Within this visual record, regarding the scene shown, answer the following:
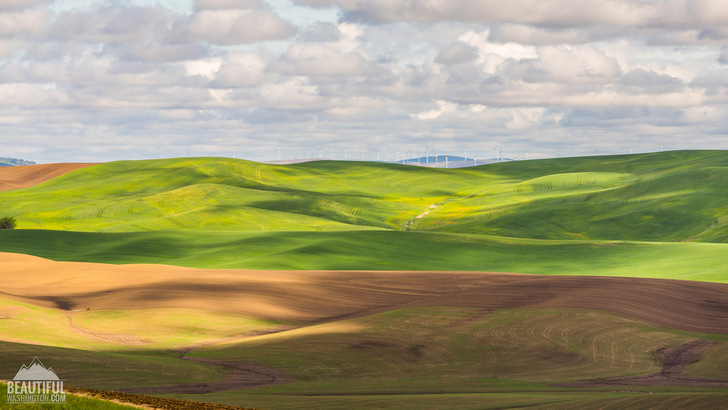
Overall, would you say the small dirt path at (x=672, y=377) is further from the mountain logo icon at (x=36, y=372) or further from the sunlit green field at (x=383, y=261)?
the mountain logo icon at (x=36, y=372)

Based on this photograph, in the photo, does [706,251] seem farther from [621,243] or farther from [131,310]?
[131,310]

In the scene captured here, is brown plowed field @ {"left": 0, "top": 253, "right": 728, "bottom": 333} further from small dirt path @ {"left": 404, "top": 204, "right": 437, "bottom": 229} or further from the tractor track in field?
small dirt path @ {"left": 404, "top": 204, "right": 437, "bottom": 229}

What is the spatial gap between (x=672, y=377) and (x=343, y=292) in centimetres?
1706

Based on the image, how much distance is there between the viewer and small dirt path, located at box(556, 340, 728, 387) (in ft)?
74.6

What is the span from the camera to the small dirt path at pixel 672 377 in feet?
74.6

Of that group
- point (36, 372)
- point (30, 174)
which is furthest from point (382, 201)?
point (36, 372)

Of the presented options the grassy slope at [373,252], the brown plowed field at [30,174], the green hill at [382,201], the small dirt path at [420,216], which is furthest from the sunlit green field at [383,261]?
the brown plowed field at [30,174]

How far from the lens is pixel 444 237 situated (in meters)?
62.7

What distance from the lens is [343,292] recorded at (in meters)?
37.0

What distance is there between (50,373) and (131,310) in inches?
445

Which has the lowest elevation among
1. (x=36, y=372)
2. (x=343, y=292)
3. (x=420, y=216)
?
(x=343, y=292)

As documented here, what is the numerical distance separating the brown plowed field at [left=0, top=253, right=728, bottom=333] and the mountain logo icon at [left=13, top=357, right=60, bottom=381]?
1111cm

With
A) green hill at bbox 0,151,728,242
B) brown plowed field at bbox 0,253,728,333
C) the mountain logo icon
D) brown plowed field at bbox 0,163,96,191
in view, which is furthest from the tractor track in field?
brown plowed field at bbox 0,163,96,191

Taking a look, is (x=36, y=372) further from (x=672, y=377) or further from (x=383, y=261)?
(x=383, y=261)
